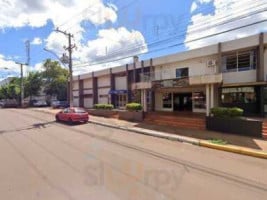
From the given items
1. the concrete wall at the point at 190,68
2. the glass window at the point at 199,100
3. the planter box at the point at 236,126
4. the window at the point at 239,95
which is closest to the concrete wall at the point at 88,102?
the concrete wall at the point at 190,68

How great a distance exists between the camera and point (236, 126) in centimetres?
1736

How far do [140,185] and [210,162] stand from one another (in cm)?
416

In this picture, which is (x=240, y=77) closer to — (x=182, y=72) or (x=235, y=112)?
(x=182, y=72)

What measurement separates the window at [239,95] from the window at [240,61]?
5.52ft

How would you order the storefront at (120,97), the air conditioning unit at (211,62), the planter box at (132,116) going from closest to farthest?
the air conditioning unit at (211,62), the planter box at (132,116), the storefront at (120,97)

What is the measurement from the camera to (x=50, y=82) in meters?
65.0

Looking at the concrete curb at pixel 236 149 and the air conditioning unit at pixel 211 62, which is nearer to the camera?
the concrete curb at pixel 236 149

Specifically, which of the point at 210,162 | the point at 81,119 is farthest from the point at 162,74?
the point at 210,162

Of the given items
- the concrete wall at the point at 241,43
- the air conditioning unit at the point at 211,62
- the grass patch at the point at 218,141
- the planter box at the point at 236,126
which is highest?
the concrete wall at the point at 241,43

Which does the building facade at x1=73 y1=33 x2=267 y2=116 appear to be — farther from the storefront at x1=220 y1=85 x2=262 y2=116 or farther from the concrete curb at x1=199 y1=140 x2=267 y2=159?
the concrete curb at x1=199 y1=140 x2=267 y2=159

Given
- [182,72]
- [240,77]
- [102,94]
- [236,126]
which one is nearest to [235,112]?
[236,126]

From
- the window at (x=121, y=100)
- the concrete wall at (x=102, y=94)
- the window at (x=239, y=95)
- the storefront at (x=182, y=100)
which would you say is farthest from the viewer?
the concrete wall at (x=102, y=94)

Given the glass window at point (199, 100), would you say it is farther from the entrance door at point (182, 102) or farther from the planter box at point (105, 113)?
the planter box at point (105, 113)

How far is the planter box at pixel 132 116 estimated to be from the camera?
2607 centimetres
